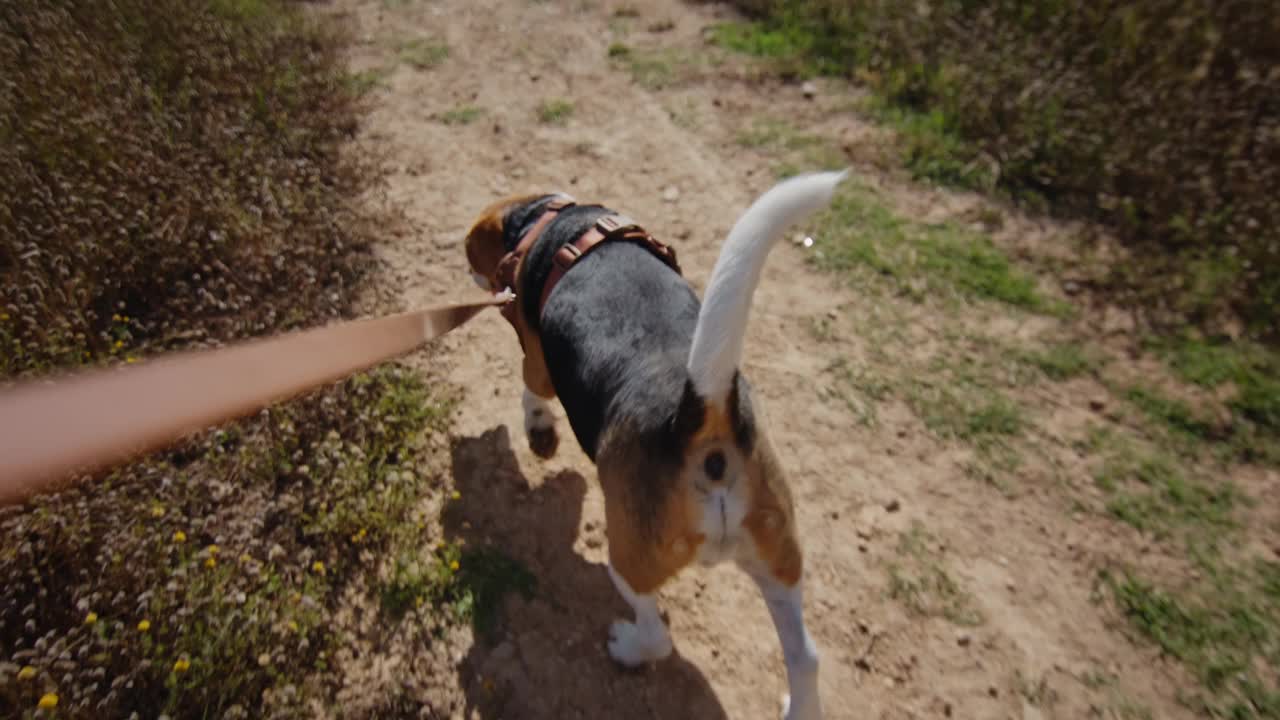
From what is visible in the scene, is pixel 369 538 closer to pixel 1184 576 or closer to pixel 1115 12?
pixel 1184 576

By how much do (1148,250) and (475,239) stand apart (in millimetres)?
4384

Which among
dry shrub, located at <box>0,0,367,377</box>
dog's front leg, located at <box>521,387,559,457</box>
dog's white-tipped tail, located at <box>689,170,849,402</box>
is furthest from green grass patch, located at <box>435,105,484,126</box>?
dog's white-tipped tail, located at <box>689,170,849,402</box>

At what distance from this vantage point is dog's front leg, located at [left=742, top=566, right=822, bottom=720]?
2217mm

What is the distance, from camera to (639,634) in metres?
2.56

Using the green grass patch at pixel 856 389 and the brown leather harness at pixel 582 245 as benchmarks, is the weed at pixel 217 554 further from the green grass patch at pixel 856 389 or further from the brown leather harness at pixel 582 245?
the green grass patch at pixel 856 389

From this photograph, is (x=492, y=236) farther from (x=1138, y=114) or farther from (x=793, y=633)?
(x=1138, y=114)

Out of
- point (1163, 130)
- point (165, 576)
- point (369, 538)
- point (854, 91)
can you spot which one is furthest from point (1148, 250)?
point (165, 576)

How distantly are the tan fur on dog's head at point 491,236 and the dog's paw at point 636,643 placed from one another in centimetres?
173

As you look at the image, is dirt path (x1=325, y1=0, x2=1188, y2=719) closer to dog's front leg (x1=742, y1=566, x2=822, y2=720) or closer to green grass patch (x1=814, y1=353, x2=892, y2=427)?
green grass patch (x1=814, y1=353, x2=892, y2=427)

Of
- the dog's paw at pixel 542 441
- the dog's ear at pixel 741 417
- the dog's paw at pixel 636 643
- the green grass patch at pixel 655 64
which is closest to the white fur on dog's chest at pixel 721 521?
the dog's ear at pixel 741 417

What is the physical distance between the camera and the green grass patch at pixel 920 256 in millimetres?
4457

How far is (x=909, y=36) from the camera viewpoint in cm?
627

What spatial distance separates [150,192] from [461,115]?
2773 millimetres

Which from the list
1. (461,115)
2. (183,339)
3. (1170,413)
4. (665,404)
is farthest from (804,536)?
(461,115)
